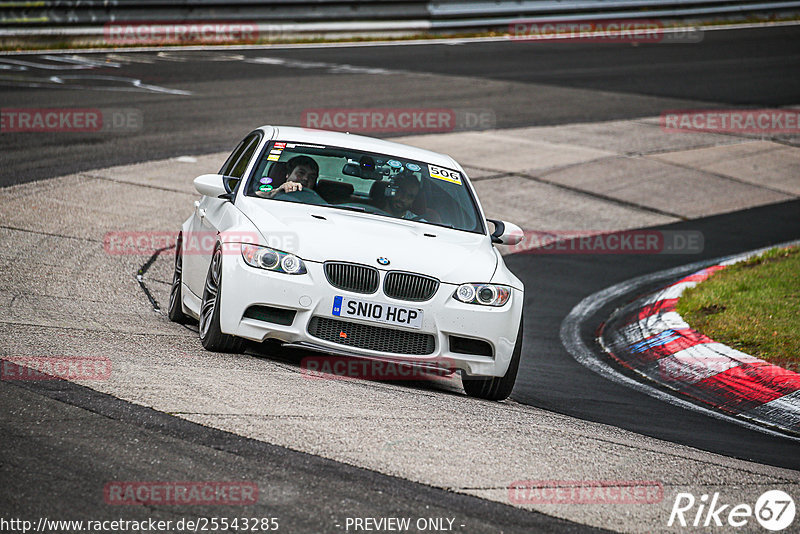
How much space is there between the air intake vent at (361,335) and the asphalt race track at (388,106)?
117 cm

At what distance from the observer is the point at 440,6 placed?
2942cm

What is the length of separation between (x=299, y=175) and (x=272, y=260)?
131 centimetres

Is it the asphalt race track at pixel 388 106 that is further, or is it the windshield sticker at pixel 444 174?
the windshield sticker at pixel 444 174

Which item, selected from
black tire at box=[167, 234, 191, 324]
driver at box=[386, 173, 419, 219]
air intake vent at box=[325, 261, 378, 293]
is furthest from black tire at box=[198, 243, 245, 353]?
driver at box=[386, 173, 419, 219]

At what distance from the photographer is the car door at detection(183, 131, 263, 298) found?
7.64m

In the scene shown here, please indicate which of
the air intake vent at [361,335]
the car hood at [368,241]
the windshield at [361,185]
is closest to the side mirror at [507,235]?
the windshield at [361,185]

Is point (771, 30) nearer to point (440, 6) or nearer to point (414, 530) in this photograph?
point (440, 6)

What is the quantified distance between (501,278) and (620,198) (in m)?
8.85

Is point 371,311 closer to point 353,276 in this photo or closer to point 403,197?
point 353,276

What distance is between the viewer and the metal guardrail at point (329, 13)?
78.2ft

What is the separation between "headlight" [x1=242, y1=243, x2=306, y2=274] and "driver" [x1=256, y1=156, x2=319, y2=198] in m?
1.05

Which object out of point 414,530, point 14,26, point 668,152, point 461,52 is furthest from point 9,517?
point 461,52

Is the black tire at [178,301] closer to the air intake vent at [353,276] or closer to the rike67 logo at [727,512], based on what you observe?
the air intake vent at [353,276]

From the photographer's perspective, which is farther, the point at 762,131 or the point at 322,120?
the point at 762,131
